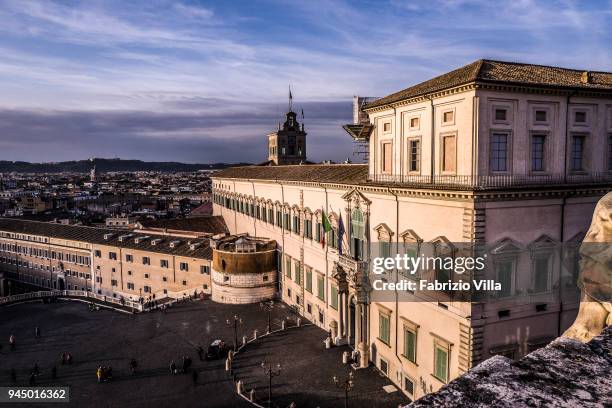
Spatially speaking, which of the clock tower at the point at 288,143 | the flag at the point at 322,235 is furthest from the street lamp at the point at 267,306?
the clock tower at the point at 288,143

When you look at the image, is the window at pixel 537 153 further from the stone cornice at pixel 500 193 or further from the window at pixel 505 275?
the window at pixel 505 275

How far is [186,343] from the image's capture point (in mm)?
35938

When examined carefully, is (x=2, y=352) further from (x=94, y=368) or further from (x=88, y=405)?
(x=88, y=405)

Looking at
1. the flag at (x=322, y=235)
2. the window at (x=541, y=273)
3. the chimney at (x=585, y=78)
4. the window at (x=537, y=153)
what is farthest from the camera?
the flag at (x=322, y=235)

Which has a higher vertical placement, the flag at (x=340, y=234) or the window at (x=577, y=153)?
the window at (x=577, y=153)

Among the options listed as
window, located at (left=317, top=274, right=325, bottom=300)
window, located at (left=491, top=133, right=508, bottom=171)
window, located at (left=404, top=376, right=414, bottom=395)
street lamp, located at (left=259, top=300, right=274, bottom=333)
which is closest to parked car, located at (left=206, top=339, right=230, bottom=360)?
street lamp, located at (left=259, top=300, right=274, bottom=333)

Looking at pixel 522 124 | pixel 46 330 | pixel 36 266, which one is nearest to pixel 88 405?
pixel 46 330

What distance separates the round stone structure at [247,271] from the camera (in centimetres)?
4503

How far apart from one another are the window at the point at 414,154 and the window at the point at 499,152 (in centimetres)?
408

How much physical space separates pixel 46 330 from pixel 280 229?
2268 centimetres

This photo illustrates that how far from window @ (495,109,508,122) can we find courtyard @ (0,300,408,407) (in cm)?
1475

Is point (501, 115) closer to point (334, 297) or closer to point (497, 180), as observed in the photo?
point (497, 180)

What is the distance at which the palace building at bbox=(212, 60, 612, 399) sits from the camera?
20688 millimetres

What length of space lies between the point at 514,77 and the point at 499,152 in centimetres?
365
